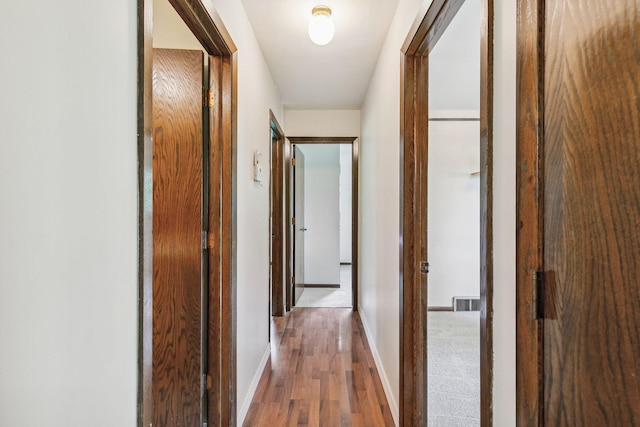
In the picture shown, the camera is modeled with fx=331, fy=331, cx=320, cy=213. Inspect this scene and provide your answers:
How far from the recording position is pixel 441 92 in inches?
137

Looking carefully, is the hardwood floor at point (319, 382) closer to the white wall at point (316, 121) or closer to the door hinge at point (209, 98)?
the door hinge at point (209, 98)

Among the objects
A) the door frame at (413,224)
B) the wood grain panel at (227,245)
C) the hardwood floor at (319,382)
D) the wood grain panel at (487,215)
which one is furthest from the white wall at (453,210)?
the wood grain panel at (487,215)

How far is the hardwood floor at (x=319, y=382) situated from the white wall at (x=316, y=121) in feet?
7.46

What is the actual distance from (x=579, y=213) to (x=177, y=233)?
159cm

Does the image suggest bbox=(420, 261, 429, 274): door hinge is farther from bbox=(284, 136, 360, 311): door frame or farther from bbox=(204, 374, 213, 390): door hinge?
bbox=(284, 136, 360, 311): door frame

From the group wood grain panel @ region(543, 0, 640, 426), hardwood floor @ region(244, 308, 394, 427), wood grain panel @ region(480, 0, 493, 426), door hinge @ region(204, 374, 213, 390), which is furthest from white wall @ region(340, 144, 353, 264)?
wood grain panel @ region(543, 0, 640, 426)

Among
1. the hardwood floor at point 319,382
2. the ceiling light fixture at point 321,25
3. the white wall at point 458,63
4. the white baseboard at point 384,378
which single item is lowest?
the hardwood floor at point 319,382

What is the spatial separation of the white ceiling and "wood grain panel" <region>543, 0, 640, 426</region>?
166 centimetres

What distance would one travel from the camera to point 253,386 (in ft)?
7.41

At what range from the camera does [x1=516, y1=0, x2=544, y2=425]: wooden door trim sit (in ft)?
2.37

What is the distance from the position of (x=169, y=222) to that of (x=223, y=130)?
55 centimetres

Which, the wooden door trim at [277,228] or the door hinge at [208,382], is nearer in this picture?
the door hinge at [208,382]

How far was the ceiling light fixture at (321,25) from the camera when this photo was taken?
1.99 m

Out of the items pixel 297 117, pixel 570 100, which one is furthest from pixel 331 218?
pixel 570 100
